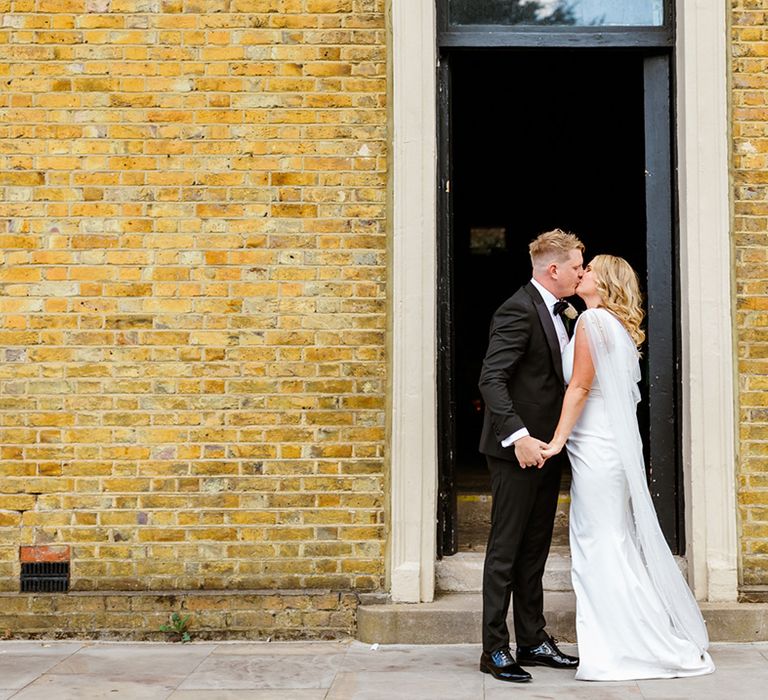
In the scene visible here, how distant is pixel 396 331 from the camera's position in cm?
535

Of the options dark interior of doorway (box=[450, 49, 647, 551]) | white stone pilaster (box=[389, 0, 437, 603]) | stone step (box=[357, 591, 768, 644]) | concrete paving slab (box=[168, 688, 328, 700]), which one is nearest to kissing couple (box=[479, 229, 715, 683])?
stone step (box=[357, 591, 768, 644])

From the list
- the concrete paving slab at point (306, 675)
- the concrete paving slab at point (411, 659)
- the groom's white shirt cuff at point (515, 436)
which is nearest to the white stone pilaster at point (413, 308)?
the concrete paving slab at point (411, 659)

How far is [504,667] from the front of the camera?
14.7 feet

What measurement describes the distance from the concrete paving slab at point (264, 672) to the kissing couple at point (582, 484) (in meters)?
0.80

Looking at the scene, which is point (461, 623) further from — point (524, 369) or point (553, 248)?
point (553, 248)

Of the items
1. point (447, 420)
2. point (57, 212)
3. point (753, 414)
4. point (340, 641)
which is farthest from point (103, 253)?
point (753, 414)

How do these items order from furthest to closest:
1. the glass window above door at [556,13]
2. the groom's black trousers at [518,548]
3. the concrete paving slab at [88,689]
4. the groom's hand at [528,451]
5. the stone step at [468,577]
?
the glass window above door at [556,13], the stone step at [468,577], the groom's black trousers at [518,548], the groom's hand at [528,451], the concrete paving slab at [88,689]

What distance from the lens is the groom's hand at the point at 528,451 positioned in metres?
4.45

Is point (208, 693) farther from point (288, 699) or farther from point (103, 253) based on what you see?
point (103, 253)

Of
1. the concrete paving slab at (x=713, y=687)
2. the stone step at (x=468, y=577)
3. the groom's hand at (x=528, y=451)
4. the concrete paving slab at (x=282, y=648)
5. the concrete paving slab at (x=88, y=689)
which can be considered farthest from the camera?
the stone step at (x=468, y=577)

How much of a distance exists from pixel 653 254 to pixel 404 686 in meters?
2.79

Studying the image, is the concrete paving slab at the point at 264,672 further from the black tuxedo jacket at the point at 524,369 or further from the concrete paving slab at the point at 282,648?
the black tuxedo jacket at the point at 524,369

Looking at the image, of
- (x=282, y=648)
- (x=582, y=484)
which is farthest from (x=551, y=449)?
(x=282, y=648)

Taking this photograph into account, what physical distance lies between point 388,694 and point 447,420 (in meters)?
1.71
